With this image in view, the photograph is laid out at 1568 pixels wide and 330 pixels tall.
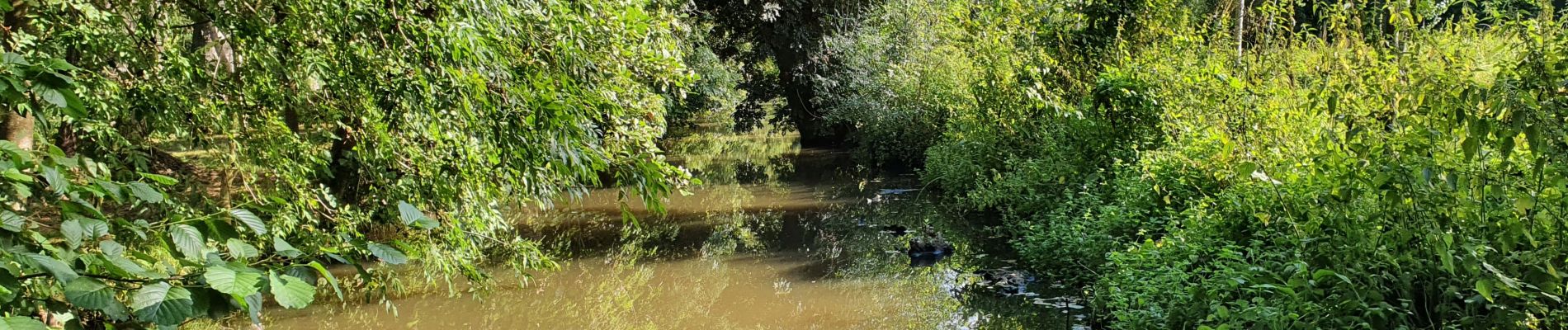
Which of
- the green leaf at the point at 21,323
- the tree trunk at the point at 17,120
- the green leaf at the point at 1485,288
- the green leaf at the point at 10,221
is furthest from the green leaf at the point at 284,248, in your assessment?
the green leaf at the point at 1485,288

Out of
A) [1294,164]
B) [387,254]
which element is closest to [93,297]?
[387,254]

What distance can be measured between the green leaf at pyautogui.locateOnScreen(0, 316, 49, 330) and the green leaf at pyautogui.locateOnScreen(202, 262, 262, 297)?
0.74 ft

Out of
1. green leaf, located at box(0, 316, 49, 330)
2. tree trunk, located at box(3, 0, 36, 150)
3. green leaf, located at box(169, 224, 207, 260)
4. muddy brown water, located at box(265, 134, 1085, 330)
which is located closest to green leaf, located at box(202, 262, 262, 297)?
green leaf, located at box(169, 224, 207, 260)

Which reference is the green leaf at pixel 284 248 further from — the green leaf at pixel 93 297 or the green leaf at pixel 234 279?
the green leaf at pixel 93 297

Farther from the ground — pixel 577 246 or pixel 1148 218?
pixel 1148 218

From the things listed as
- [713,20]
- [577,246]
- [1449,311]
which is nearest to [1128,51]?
[1449,311]

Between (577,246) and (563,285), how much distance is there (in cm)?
232

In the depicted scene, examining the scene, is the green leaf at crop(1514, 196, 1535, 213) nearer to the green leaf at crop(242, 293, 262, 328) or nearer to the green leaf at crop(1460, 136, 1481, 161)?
the green leaf at crop(1460, 136, 1481, 161)

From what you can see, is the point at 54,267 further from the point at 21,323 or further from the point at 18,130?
the point at 18,130

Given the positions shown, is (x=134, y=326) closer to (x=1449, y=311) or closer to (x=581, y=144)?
(x=581, y=144)

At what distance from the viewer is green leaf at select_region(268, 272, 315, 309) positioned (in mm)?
1561

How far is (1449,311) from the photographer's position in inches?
169

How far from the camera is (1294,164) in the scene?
544 cm

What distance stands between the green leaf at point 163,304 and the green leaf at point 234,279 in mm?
→ 46
